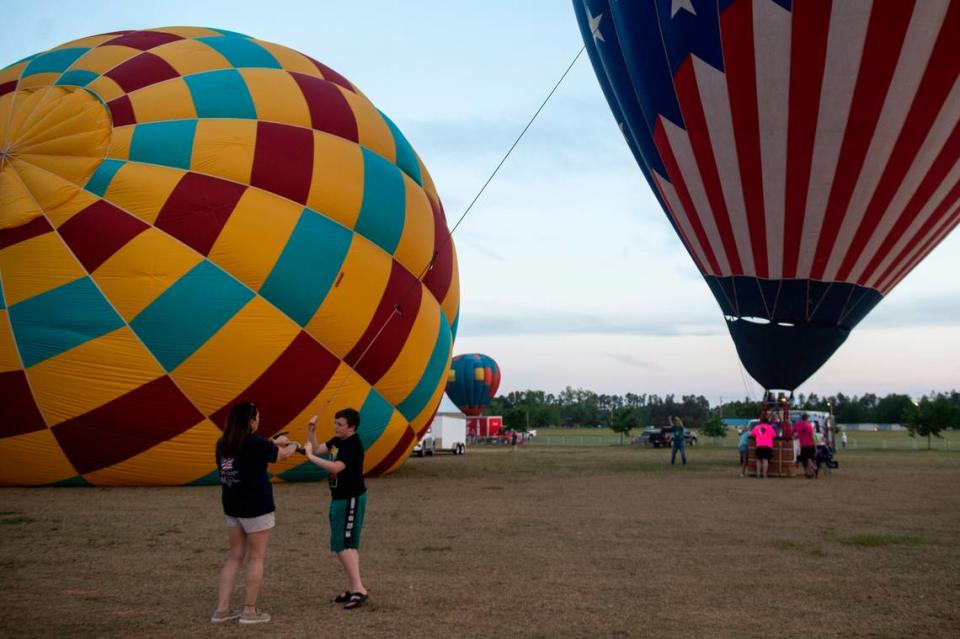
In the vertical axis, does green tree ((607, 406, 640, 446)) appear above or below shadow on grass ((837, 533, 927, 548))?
above

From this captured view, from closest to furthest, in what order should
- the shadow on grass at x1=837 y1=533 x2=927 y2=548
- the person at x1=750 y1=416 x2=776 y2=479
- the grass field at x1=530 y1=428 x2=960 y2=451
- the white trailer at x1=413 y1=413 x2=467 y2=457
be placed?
the shadow on grass at x1=837 y1=533 x2=927 y2=548
the person at x1=750 y1=416 x2=776 y2=479
the white trailer at x1=413 y1=413 x2=467 y2=457
the grass field at x1=530 y1=428 x2=960 y2=451

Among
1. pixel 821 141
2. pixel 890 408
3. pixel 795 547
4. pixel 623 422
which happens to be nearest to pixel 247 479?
pixel 795 547

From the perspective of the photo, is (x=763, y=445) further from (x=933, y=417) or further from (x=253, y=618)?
(x=933, y=417)

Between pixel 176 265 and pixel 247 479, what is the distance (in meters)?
7.27

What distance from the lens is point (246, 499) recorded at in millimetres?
4746

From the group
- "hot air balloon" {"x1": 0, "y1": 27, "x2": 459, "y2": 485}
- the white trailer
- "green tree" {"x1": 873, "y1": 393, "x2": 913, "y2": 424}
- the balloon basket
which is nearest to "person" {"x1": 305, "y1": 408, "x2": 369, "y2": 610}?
"hot air balloon" {"x1": 0, "y1": 27, "x2": 459, "y2": 485}

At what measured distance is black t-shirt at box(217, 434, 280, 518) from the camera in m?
4.74

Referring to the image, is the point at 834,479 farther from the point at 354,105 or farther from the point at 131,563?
the point at 131,563

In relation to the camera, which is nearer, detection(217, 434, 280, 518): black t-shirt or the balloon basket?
detection(217, 434, 280, 518): black t-shirt

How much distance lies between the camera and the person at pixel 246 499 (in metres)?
4.72

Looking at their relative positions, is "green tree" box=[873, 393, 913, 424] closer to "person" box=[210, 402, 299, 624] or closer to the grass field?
the grass field

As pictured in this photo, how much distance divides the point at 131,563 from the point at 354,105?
940 cm

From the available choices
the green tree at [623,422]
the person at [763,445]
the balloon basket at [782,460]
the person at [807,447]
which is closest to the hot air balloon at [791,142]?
the person at [763,445]

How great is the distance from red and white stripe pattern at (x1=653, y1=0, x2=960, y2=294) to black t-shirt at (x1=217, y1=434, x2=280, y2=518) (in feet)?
32.1
